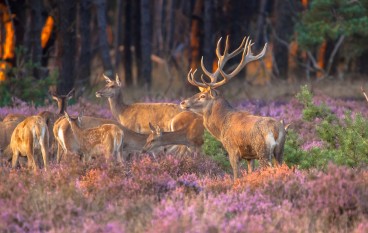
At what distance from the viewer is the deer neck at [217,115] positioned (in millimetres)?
13375

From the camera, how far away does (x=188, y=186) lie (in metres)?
10.3

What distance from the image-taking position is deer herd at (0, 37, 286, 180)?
12.3 meters

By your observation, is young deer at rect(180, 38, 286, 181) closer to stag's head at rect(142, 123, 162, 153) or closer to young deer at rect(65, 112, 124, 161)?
young deer at rect(65, 112, 124, 161)

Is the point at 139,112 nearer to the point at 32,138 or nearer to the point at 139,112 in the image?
the point at 139,112

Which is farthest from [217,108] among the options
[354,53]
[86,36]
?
[354,53]

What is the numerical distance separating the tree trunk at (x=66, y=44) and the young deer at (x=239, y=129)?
1146 cm

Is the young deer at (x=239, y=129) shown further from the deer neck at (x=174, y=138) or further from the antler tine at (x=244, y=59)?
the deer neck at (x=174, y=138)

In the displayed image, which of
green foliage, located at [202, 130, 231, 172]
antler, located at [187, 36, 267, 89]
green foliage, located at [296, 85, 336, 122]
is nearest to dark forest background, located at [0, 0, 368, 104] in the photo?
green foliage, located at [202, 130, 231, 172]

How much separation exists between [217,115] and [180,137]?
2.76 meters

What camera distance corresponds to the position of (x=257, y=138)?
1217 cm

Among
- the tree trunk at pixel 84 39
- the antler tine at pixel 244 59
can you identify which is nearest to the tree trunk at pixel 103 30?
the tree trunk at pixel 84 39

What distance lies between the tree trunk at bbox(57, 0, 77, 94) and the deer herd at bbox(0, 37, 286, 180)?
7.51 m

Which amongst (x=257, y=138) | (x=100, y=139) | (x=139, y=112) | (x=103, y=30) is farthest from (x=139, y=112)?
(x=103, y=30)

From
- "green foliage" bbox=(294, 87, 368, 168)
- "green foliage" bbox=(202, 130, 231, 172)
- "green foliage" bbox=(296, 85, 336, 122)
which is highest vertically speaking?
"green foliage" bbox=(296, 85, 336, 122)
